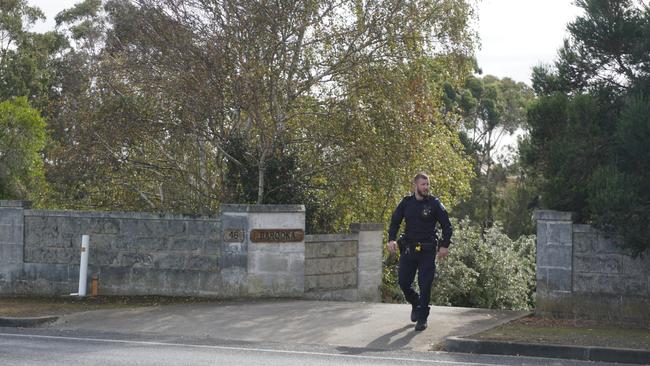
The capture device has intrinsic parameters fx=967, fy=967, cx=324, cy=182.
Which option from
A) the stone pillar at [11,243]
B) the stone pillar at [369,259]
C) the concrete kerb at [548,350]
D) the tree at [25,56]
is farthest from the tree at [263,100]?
the tree at [25,56]

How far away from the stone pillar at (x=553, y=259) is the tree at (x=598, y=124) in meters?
0.40

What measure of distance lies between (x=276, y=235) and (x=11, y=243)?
4918mm

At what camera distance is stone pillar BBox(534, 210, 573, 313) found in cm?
1241

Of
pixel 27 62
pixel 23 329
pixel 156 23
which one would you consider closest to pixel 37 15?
pixel 27 62

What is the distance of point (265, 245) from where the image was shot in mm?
14578

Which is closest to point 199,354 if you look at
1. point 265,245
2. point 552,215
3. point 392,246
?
point 392,246

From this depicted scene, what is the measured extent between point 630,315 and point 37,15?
4050 centimetres

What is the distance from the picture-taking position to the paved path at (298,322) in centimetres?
1124

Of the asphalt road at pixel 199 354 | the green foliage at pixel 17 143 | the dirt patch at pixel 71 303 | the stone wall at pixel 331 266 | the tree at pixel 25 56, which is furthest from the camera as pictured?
the tree at pixel 25 56

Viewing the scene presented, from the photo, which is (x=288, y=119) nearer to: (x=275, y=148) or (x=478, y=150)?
(x=275, y=148)

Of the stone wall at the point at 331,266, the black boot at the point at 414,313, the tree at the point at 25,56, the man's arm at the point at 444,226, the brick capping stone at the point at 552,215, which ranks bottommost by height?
the black boot at the point at 414,313

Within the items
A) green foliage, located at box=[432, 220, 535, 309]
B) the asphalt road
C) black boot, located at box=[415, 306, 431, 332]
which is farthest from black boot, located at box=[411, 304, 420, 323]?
green foliage, located at box=[432, 220, 535, 309]

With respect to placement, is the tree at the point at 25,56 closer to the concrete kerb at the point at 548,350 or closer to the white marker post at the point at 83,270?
the white marker post at the point at 83,270

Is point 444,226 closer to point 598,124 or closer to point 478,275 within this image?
point 598,124
